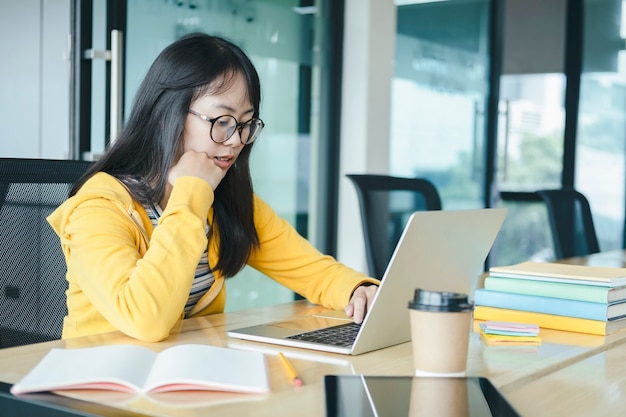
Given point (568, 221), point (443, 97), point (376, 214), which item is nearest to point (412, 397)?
point (376, 214)

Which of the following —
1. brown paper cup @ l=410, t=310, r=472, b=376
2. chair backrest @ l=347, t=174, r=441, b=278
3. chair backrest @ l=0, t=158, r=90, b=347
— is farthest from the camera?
chair backrest @ l=347, t=174, r=441, b=278

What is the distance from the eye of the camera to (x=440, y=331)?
0.93 m

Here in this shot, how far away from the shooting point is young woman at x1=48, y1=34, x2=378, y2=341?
1.27m

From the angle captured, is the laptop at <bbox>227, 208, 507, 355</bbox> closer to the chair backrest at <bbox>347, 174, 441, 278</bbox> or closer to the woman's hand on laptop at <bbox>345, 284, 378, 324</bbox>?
the woman's hand on laptop at <bbox>345, 284, 378, 324</bbox>

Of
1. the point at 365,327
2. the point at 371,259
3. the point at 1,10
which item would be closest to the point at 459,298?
the point at 365,327

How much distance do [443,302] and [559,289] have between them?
0.57 m

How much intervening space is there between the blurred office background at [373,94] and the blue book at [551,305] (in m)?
1.82

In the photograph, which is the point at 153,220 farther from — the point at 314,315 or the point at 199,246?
the point at 314,315

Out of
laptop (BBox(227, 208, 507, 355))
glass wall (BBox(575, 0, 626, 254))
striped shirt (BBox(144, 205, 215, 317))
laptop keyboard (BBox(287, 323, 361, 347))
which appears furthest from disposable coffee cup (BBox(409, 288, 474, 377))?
glass wall (BBox(575, 0, 626, 254))

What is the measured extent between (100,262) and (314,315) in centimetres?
41

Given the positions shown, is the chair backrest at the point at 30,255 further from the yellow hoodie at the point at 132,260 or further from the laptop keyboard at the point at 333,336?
the laptop keyboard at the point at 333,336

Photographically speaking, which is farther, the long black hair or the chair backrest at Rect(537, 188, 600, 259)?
the chair backrest at Rect(537, 188, 600, 259)

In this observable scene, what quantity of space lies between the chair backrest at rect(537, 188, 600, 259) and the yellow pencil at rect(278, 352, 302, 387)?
2.08 m

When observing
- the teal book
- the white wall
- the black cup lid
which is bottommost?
the teal book
